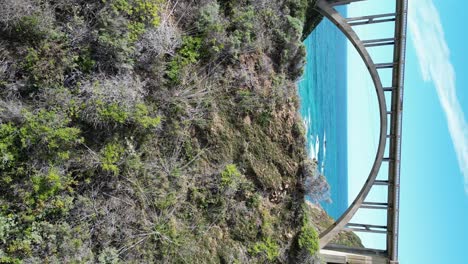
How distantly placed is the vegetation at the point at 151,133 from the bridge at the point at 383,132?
4879 mm

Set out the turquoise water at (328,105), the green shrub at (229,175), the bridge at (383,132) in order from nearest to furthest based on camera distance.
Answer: the green shrub at (229,175) < the bridge at (383,132) < the turquoise water at (328,105)

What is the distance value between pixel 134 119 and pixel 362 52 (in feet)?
32.2

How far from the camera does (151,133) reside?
648 cm

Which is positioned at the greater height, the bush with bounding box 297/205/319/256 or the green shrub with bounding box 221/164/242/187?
the green shrub with bounding box 221/164/242/187

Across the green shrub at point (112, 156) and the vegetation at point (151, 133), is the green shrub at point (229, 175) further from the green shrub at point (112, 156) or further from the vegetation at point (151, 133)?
the green shrub at point (112, 156)

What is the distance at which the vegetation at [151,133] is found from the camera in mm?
5227

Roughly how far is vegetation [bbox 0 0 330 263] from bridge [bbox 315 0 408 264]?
4.88 meters

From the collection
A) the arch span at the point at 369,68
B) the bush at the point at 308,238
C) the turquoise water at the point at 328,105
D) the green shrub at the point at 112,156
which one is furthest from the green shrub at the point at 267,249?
the turquoise water at the point at 328,105

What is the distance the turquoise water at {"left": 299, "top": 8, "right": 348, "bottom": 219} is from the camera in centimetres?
2533

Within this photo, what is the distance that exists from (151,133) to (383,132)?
374 inches

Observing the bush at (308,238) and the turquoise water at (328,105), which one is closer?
the bush at (308,238)

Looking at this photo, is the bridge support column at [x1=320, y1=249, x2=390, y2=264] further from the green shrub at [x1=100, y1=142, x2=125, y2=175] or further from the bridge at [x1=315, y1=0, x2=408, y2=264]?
the green shrub at [x1=100, y1=142, x2=125, y2=175]

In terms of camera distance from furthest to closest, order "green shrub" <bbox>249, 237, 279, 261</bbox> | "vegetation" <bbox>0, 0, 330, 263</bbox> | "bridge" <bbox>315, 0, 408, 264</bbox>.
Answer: "bridge" <bbox>315, 0, 408, 264</bbox> < "green shrub" <bbox>249, 237, 279, 261</bbox> < "vegetation" <bbox>0, 0, 330, 263</bbox>

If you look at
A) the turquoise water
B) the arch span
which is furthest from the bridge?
the turquoise water
